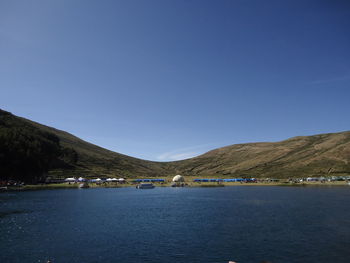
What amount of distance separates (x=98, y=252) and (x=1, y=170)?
526ft

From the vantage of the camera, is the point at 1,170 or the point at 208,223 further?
the point at 1,170

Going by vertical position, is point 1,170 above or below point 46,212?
above

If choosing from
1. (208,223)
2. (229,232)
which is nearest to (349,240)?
(229,232)

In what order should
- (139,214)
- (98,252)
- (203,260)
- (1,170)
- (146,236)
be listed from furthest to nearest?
(1,170), (139,214), (146,236), (98,252), (203,260)

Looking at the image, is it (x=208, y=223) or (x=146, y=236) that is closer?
(x=146, y=236)

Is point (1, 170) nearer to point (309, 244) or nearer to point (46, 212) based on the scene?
point (46, 212)

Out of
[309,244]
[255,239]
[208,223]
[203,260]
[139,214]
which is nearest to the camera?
[203,260]

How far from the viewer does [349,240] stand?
42.4 meters

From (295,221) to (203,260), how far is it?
35015 mm

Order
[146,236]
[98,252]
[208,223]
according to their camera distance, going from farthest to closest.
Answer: [208,223] < [146,236] < [98,252]

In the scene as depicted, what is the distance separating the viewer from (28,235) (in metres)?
47.0

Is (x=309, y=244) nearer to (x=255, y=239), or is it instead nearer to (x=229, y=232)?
(x=255, y=239)

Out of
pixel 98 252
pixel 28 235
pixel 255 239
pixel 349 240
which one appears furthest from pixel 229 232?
pixel 28 235

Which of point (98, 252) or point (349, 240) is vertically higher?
point (349, 240)
